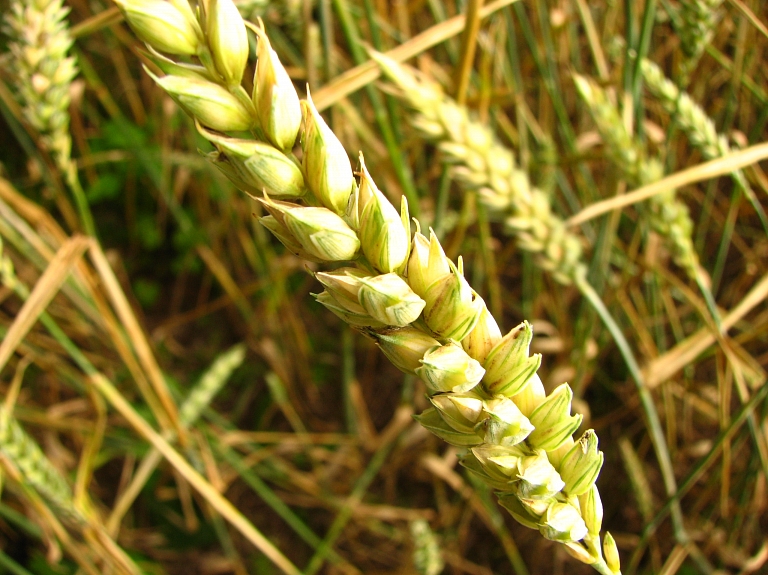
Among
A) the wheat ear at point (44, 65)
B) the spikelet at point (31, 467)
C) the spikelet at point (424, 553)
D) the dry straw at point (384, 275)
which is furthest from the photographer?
the spikelet at point (424, 553)

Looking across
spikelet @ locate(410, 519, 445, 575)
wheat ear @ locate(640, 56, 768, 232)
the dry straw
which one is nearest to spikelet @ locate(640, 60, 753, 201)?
wheat ear @ locate(640, 56, 768, 232)

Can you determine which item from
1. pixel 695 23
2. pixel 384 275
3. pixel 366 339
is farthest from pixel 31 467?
pixel 695 23

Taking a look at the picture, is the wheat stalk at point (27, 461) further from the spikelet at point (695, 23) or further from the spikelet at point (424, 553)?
the spikelet at point (695, 23)

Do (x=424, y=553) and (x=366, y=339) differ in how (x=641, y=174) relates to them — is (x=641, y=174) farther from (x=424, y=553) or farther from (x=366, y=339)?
(x=424, y=553)

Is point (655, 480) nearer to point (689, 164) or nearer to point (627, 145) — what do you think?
point (689, 164)

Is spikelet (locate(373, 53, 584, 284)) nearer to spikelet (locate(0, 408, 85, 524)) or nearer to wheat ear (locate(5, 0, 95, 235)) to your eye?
wheat ear (locate(5, 0, 95, 235))

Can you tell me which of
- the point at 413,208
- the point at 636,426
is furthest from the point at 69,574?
the point at 636,426

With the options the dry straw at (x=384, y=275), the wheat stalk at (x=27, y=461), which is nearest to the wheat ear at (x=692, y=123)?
the dry straw at (x=384, y=275)
